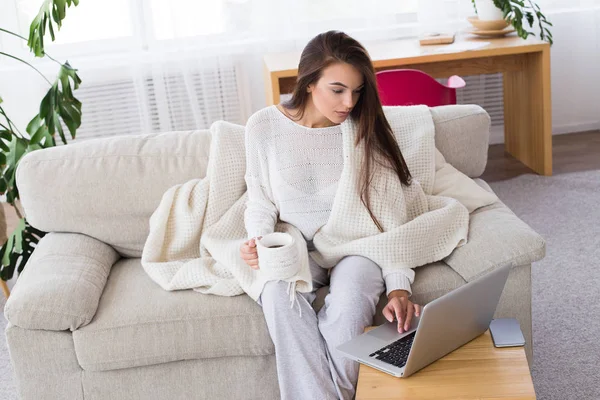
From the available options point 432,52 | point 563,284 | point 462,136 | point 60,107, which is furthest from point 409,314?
point 432,52

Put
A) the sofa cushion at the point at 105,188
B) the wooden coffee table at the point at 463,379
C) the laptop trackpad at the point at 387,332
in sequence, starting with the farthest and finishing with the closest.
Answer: the sofa cushion at the point at 105,188 < the laptop trackpad at the point at 387,332 < the wooden coffee table at the point at 463,379

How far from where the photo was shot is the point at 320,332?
2037 mm

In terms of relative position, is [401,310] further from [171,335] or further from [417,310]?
[171,335]

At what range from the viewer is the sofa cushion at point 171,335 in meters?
2.10

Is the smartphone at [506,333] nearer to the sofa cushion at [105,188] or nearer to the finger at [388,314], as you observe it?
the finger at [388,314]

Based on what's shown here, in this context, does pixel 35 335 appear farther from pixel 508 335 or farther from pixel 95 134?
pixel 95 134

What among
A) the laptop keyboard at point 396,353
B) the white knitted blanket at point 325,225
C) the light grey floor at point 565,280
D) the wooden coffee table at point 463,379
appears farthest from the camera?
the light grey floor at point 565,280

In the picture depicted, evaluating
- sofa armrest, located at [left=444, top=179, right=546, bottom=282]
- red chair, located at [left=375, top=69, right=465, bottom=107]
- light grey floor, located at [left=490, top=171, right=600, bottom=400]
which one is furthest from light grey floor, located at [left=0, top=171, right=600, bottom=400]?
red chair, located at [left=375, top=69, right=465, bottom=107]

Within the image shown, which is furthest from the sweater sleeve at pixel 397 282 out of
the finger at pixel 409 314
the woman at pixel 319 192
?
the finger at pixel 409 314

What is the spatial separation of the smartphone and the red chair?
1571 mm

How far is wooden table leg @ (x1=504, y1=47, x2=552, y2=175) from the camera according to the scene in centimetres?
391

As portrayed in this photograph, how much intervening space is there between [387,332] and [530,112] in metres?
2.53

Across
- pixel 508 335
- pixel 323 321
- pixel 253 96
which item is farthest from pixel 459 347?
pixel 253 96

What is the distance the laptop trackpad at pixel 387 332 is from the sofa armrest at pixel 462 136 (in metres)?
0.77
